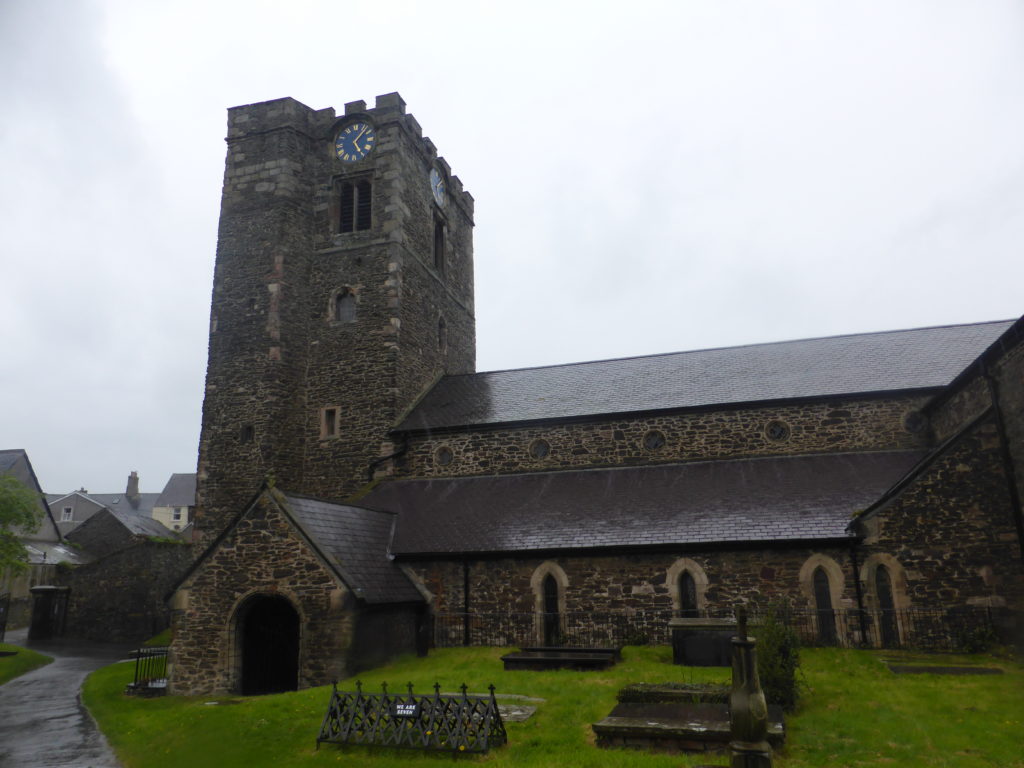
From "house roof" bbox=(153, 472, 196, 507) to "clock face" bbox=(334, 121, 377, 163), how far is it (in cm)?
5833

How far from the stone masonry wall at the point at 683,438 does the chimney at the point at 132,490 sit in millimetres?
71128

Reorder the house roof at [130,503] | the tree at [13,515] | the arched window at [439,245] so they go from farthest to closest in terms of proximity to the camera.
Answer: the house roof at [130,503] → the arched window at [439,245] → the tree at [13,515]

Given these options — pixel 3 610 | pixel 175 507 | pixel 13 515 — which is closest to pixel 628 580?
pixel 13 515

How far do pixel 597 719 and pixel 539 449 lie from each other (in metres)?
13.1

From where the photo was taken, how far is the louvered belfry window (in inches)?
1187

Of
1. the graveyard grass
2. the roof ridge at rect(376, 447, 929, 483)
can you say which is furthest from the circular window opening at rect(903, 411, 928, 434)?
the graveyard grass

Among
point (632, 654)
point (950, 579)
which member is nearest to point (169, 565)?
point (632, 654)

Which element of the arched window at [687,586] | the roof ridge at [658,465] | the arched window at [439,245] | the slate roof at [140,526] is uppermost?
the arched window at [439,245]

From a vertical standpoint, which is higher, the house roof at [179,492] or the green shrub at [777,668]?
the house roof at [179,492]

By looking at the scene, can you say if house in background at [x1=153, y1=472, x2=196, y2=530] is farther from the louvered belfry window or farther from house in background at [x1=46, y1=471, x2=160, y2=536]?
the louvered belfry window

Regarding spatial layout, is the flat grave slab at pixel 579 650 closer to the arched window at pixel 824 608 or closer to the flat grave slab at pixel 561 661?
the flat grave slab at pixel 561 661

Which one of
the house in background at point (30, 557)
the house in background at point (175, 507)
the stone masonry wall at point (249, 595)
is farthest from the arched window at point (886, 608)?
the house in background at point (175, 507)

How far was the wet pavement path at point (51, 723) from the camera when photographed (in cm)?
1282

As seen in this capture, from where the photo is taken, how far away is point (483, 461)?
24969 millimetres
